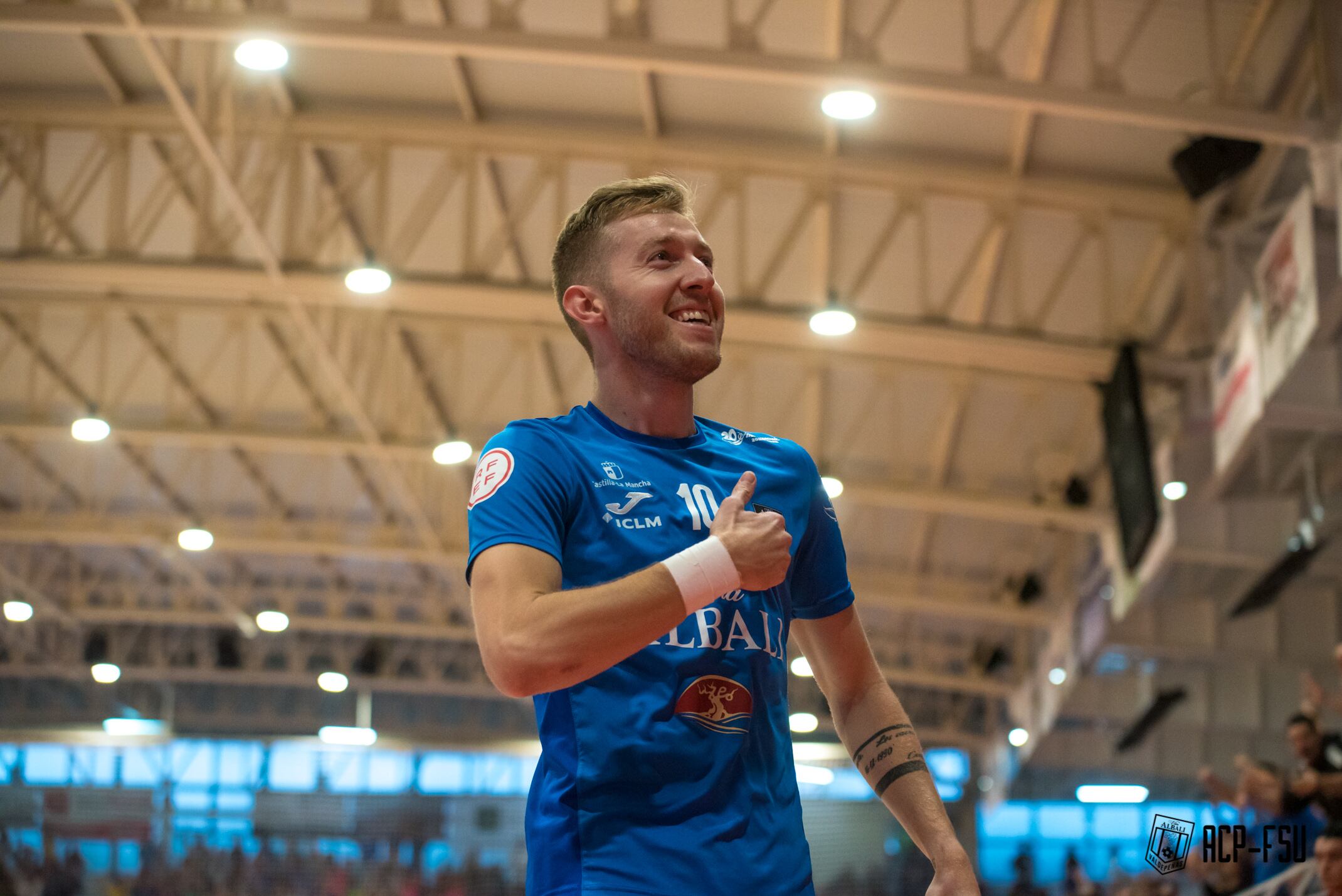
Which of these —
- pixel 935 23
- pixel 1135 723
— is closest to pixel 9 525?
pixel 935 23

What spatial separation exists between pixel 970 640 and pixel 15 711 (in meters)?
24.2

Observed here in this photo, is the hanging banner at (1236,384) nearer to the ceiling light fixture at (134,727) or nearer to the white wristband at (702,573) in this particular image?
the white wristband at (702,573)

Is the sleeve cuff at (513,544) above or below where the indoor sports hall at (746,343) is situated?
below

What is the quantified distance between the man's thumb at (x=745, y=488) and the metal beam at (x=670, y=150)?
1332 cm

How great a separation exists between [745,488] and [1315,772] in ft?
22.0

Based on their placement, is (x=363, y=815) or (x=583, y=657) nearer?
(x=583, y=657)

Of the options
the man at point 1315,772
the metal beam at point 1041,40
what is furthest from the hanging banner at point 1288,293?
the man at point 1315,772

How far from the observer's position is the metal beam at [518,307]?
15.3 meters

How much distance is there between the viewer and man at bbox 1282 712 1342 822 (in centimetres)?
784

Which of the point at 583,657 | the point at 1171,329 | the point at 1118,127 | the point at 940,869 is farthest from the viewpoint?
the point at 1171,329

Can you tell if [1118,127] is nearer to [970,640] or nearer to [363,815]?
[363,815]

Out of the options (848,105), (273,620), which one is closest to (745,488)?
(848,105)

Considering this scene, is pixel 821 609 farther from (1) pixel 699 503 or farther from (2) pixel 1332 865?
(2) pixel 1332 865

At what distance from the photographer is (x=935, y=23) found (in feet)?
46.6
